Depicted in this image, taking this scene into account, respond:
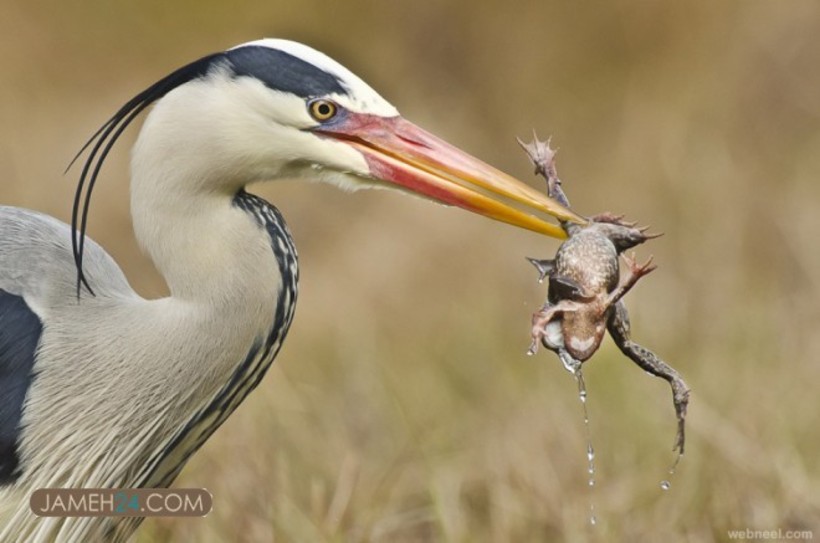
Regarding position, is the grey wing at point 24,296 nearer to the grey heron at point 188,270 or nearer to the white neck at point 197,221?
the grey heron at point 188,270

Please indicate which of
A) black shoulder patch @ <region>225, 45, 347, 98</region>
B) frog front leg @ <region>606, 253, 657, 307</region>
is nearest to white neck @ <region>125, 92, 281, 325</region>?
black shoulder patch @ <region>225, 45, 347, 98</region>

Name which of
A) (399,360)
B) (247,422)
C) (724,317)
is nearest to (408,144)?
(247,422)

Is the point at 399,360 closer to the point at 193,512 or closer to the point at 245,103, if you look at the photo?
the point at 193,512

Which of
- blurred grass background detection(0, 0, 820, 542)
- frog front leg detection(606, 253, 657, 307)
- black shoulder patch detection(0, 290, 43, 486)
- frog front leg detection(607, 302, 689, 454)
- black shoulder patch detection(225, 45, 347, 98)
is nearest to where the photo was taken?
frog front leg detection(606, 253, 657, 307)

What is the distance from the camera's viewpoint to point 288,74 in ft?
9.88

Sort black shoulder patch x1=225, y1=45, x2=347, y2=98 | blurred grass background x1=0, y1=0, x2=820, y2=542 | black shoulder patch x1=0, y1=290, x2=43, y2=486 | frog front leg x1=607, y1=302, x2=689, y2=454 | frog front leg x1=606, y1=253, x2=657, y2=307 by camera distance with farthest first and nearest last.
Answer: blurred grass background x1=0, y1=0, x2=820, y2=542 → black shoulder patch x1=0, y1=290, x2=43, y2=486 → black shoulder patch x1=225, y1=45, x2=347, y2=98 → frog front leg x1=607, y1=302, x2=689, y2=454 → frog front leg x1=606, y1=253, x2=657, y2=307

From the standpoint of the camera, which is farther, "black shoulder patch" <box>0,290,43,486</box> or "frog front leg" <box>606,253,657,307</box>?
"black shoulder patch" <box>0,290,43,486</box>

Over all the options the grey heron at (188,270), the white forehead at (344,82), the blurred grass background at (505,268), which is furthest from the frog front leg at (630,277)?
the blurred grass background at (505,268)

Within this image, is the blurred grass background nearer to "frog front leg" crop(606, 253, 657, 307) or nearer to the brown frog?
the brown frog

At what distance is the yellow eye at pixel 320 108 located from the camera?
3020 mm

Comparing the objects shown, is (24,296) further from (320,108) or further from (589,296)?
(589,296)

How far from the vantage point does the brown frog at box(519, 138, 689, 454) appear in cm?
269

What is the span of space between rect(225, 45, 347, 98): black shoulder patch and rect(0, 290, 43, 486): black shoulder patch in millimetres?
688

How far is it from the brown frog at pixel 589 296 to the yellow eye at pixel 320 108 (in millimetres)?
534
